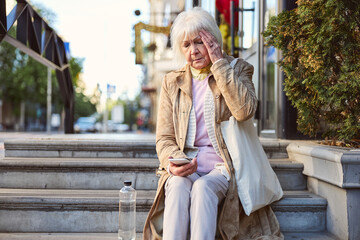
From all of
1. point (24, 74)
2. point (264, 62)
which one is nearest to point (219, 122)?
point (264, 62)

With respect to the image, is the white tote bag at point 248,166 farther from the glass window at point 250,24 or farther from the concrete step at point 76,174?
the glass window at point 250,24

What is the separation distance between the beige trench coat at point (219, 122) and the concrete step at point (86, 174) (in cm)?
71

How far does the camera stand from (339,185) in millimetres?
2598

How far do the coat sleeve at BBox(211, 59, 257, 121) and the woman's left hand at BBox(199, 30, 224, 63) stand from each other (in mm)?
64

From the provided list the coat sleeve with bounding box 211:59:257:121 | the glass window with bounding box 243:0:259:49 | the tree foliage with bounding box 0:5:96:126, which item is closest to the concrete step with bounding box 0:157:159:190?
the coat sleeve with bounding box 211:59:257:121

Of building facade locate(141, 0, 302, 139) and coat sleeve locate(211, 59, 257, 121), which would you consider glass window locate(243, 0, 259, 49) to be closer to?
building facade locate(141, 0, 302, 139)

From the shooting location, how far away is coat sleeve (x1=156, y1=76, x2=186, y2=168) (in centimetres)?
255

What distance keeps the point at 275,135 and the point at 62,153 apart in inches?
106

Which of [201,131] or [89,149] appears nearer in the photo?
[201,131]

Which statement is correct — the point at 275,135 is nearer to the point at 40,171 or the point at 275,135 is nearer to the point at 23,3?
the point at 40,171

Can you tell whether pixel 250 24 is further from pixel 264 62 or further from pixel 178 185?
pixel 178 185

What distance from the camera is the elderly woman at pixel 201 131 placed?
Result: 7.60ft

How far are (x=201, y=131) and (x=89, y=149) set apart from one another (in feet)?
5.23

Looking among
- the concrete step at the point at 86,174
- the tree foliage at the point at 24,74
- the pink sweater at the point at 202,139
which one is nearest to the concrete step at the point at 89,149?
the concrete step at the point at 86,174
